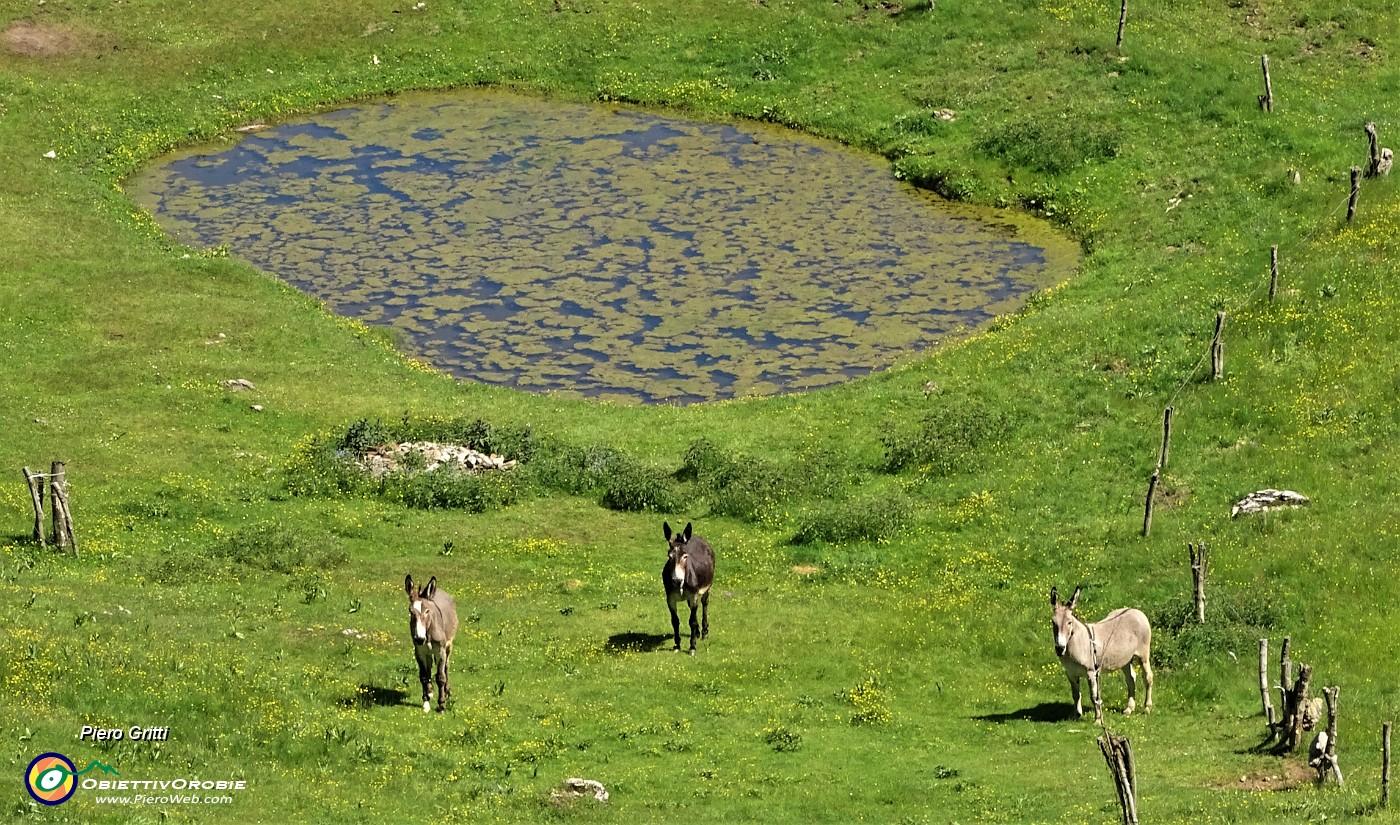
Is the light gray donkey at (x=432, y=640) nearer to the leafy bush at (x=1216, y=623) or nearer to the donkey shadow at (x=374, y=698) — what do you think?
the donkey shadow at (x=374, y=698)

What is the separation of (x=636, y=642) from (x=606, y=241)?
106 ft

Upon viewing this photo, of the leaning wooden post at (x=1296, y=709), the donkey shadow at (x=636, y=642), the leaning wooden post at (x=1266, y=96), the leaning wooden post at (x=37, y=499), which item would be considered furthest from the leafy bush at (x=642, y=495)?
the leaning wooden post at (x=1266, y=96)

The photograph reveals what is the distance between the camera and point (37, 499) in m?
37.6

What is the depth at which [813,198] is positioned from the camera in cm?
6875

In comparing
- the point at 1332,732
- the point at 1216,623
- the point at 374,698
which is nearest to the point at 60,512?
the point at 374,698

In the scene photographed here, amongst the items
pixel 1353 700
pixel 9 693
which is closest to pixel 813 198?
pixel 1353 700

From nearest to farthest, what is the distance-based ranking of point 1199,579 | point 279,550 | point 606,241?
point 1199,579 → point 279,550 → point 606,241

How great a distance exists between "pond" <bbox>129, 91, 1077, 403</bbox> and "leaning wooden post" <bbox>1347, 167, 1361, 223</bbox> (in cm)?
1086

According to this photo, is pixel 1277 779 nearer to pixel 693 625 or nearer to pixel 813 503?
pixel 693 625

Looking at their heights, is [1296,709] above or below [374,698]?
above

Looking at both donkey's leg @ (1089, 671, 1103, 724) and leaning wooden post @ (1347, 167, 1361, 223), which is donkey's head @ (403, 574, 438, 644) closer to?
donkey's leg @ (1089, 671, 1103, 724)

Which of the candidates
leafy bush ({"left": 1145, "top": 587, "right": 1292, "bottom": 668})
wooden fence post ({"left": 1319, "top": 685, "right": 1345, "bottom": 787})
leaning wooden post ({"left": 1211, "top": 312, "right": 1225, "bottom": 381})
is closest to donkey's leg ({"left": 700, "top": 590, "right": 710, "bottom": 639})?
leafy bush ({"left": 1145, "top": 587, "right": 1292, "bottom": 668})

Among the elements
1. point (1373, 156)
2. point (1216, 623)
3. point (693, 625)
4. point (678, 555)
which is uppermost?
point (1373, 156)

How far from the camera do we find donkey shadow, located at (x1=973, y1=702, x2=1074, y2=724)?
3156cm
